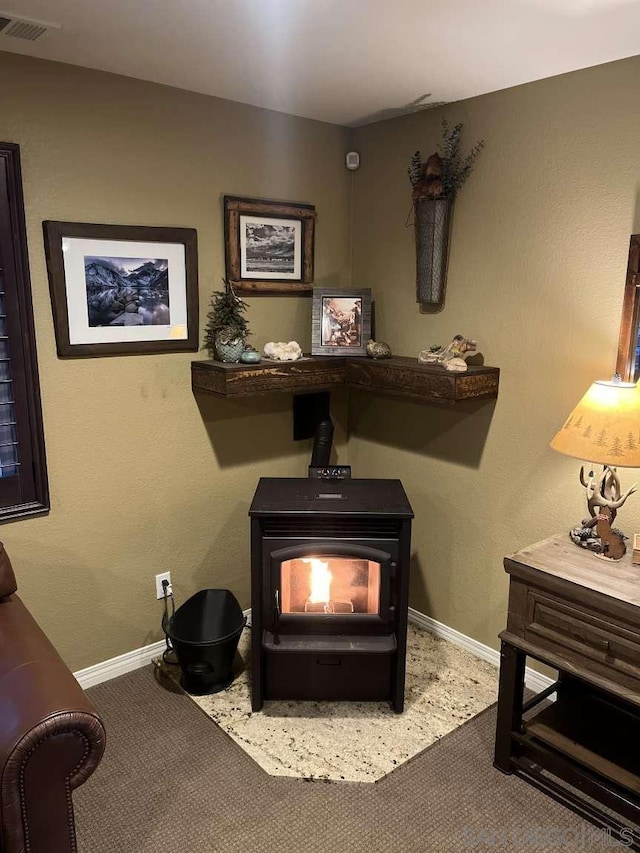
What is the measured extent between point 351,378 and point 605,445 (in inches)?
50.8

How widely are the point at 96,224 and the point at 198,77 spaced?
693 millimetres

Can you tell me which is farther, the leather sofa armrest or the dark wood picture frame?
the dark wood picture frame

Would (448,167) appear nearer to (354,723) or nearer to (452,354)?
(452,354)

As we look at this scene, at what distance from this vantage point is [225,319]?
110 inches

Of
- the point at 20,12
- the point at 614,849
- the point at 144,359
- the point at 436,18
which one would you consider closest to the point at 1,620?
the point at 144,359

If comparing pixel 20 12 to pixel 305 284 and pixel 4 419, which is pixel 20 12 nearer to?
pixel 4 419

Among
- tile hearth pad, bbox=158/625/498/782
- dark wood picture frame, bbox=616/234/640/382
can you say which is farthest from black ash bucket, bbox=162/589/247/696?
dark wood picture frame, bbox=616/234/640/382

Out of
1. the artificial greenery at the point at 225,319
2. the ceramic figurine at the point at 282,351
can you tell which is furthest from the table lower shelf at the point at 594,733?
the artificial greenery at the point at 225,319

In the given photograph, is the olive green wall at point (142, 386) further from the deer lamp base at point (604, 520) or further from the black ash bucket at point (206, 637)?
the deer lamp base at point (604, 520)

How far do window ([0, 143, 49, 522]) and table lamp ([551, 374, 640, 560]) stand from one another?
1.95 metres

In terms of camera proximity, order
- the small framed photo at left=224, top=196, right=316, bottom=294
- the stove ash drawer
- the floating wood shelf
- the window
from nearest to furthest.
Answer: the window < the stove ash drawer < the floating wood shelf < the small framed photo at left=224, top=196, right=316, bottom=294

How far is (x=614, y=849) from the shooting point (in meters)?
1.98

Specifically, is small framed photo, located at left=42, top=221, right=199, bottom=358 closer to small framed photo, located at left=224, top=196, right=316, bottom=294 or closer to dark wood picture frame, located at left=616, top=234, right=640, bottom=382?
small framed photo, located at left=224, top=196, right=316, bottom=294

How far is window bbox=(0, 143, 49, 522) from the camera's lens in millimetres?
2252
